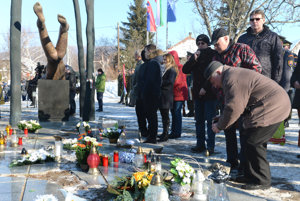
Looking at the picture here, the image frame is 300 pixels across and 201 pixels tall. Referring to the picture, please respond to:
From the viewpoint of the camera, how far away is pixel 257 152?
3.64 m

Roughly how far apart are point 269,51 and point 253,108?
1514mm

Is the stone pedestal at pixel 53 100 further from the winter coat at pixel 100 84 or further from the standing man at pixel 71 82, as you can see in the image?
the winter coat at pixel 100 84

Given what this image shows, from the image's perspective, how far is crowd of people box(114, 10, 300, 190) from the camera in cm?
349

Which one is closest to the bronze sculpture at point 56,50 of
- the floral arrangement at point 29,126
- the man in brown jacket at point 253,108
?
the floral arrangement at point 29,126

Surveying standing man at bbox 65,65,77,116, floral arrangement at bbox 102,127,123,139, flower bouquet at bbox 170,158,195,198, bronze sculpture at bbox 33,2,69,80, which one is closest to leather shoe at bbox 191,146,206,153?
floral arrangement at bbox 102,127,123,139

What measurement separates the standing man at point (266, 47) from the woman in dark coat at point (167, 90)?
214cm

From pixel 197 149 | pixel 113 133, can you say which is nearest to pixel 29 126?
pixel 113 133

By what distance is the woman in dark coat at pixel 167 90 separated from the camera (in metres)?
6.48

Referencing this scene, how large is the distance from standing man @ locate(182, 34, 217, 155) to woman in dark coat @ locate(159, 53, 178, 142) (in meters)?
1.03

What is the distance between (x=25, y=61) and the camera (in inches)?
2472

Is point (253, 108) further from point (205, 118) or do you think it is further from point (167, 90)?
point (167, 90)

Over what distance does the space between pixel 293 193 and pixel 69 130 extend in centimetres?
586

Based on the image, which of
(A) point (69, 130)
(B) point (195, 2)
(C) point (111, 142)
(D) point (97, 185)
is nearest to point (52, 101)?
(A) point (69, 130)

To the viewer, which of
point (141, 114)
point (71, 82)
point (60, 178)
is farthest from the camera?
point (71, 82)
